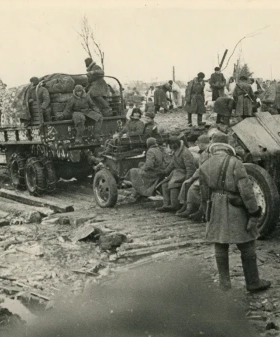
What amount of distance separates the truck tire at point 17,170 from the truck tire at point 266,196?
7.75 metres

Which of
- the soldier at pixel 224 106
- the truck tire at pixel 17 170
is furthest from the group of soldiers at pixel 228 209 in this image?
the soldier at pixel 224 106

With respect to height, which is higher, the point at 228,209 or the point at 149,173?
the point at 228,209

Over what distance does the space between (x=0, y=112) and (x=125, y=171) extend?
17.2 ft

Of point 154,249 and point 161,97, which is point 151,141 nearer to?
point 154,249

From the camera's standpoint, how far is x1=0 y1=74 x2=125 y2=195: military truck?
40.4 ft

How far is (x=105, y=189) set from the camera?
34.8 feet

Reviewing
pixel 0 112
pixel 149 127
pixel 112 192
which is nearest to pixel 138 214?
pixel 112 192

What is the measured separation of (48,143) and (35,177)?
1014mm

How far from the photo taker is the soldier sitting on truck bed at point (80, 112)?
1231cm

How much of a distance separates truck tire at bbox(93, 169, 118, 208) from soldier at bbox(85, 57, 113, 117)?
10.2 feet

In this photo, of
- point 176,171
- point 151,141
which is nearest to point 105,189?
point 151,141

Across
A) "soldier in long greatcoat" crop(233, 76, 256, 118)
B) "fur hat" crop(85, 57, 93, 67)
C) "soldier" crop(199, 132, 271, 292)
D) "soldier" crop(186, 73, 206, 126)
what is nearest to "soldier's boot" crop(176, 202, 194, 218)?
"soldier" crop(199, 132, 271, 292)

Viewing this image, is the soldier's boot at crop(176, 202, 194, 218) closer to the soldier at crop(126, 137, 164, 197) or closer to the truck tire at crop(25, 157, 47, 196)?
the soldier at crop(126, 137, 164, 197)

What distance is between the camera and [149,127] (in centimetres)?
1122
